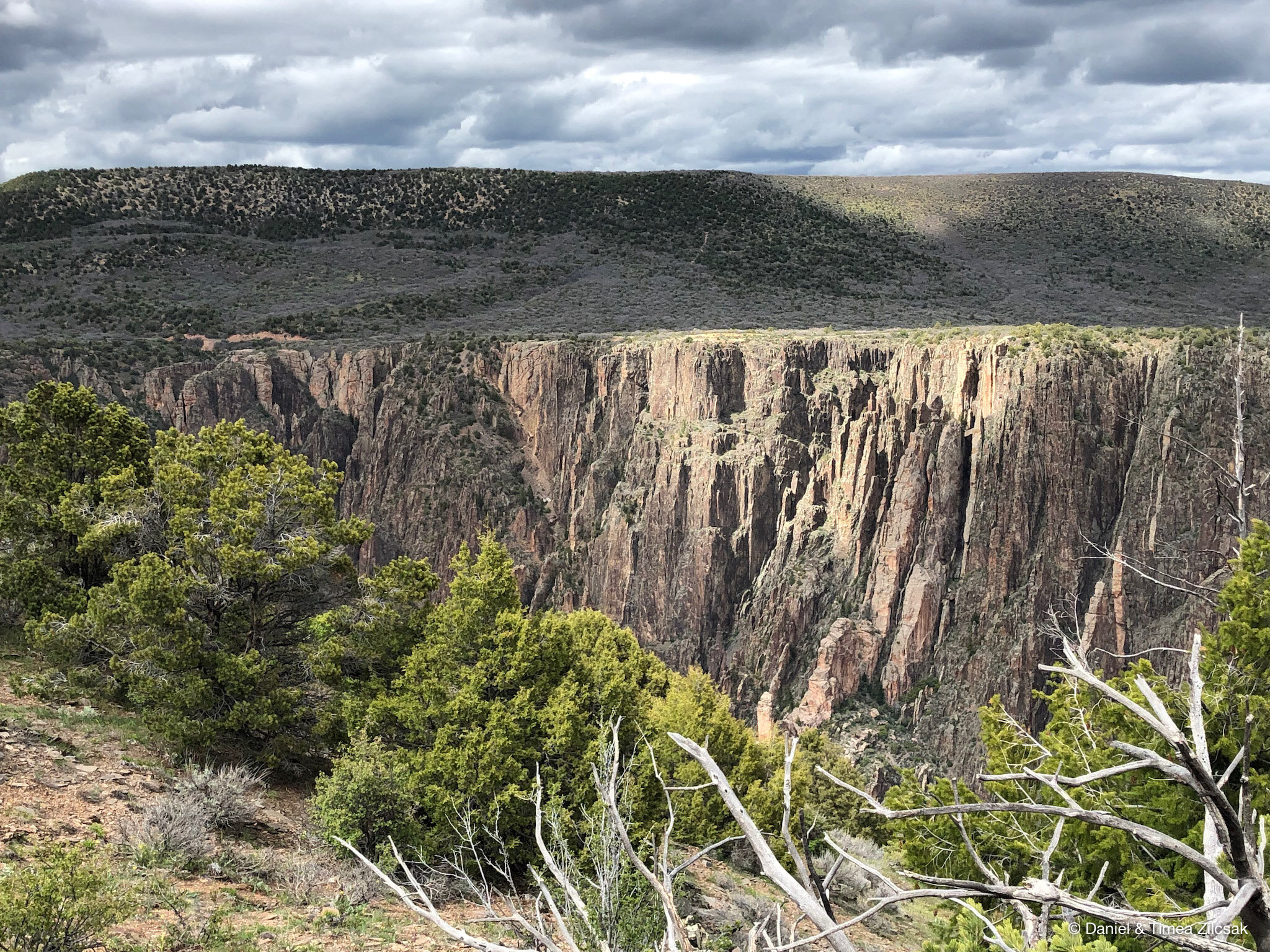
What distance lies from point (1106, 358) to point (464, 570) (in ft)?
132

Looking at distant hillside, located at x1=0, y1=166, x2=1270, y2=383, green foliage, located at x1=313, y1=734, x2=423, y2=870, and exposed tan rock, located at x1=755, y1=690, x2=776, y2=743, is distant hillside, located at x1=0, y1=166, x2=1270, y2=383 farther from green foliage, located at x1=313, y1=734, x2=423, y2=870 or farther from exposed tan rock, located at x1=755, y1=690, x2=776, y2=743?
green foliage, located at x1=313, y1=734, x2=423, y2=870

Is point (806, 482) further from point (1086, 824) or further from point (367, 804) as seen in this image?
point (1086, 824)

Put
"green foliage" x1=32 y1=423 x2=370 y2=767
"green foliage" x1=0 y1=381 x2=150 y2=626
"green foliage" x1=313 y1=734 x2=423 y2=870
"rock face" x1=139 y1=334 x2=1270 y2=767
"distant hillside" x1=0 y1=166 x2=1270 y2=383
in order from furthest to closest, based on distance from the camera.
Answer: "distant hillside" x1=0 y1=166 x2=1270 y2=383
"rock face" x1=139 y1=334 x2=1270 y2=767
"green foliage" x1=0 y1=381 x2=150 y2=626
"green foliage" x1=32 y1=423 x2=370 y2=767
"green foliage" x1=313 y1=734 x2=423 y2=870

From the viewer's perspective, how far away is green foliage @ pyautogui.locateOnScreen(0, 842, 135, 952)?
881 cm

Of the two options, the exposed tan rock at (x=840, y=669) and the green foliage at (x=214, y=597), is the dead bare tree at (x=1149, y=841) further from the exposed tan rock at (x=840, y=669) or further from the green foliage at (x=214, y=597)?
the exposed tan rock at (x=840, y=669)

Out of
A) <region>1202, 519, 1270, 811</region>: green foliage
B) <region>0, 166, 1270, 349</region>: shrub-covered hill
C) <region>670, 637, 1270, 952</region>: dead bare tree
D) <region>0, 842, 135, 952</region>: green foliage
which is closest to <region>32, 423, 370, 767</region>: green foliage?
<region>0, 842, 135, 952</region>: green foliage

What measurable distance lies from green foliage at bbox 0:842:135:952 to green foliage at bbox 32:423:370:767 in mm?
9240

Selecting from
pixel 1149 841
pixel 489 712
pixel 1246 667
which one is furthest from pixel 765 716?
pixel 1149 841

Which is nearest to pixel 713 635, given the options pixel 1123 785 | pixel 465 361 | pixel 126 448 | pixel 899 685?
pixel 899 685

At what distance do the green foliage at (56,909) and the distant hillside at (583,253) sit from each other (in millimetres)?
57877

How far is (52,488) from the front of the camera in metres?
23.0

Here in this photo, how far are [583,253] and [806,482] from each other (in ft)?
124

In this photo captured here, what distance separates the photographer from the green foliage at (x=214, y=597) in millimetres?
19062

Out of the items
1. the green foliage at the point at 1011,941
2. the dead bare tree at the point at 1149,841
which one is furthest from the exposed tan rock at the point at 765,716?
the dead bare tree at the point at 1149,841
